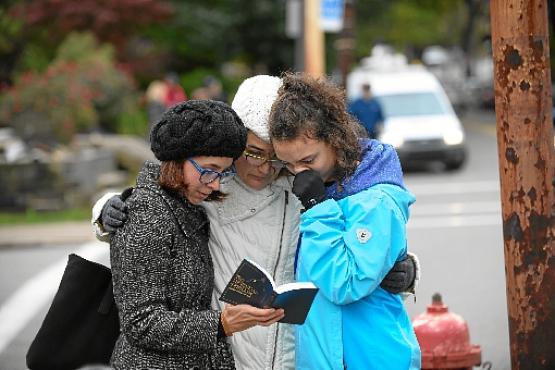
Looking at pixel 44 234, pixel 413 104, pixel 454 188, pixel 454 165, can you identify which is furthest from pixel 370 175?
pixel 454 165

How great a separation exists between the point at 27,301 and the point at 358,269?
8540 millimetres

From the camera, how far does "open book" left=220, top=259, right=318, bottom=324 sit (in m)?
3.24

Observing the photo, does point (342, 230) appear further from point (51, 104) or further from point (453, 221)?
point (51, 104)

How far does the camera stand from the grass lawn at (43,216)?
17219mm

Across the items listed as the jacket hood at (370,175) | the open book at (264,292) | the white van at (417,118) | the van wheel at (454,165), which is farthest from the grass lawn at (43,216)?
the open book at (264,292)

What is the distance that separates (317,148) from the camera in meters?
3.60

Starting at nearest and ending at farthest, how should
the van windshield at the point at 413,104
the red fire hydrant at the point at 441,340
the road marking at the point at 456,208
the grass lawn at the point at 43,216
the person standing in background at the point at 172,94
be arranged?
the red fire hydrant at the point at 441,340, the grass lawn at the point at 43,216, the road marking at the point at 456,208, the van windshield at the point at 413,104, the person standing in background at the point at 172,94

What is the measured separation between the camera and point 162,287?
3389 millimetres

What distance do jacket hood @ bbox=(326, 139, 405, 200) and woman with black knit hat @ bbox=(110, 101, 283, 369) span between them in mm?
349

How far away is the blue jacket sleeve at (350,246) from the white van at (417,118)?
18.8 metres

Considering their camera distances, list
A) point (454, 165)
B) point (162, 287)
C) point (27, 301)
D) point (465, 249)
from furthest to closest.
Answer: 1. point (454, 165)
2. point (465, 249)
3. point (27, 301)
4. point (162, 287)

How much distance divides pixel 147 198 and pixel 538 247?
2406 mm

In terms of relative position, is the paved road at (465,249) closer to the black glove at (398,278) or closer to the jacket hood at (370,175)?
the black glove at (398,278)

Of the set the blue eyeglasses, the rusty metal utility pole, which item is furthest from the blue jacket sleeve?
the rusty metal utility pole
